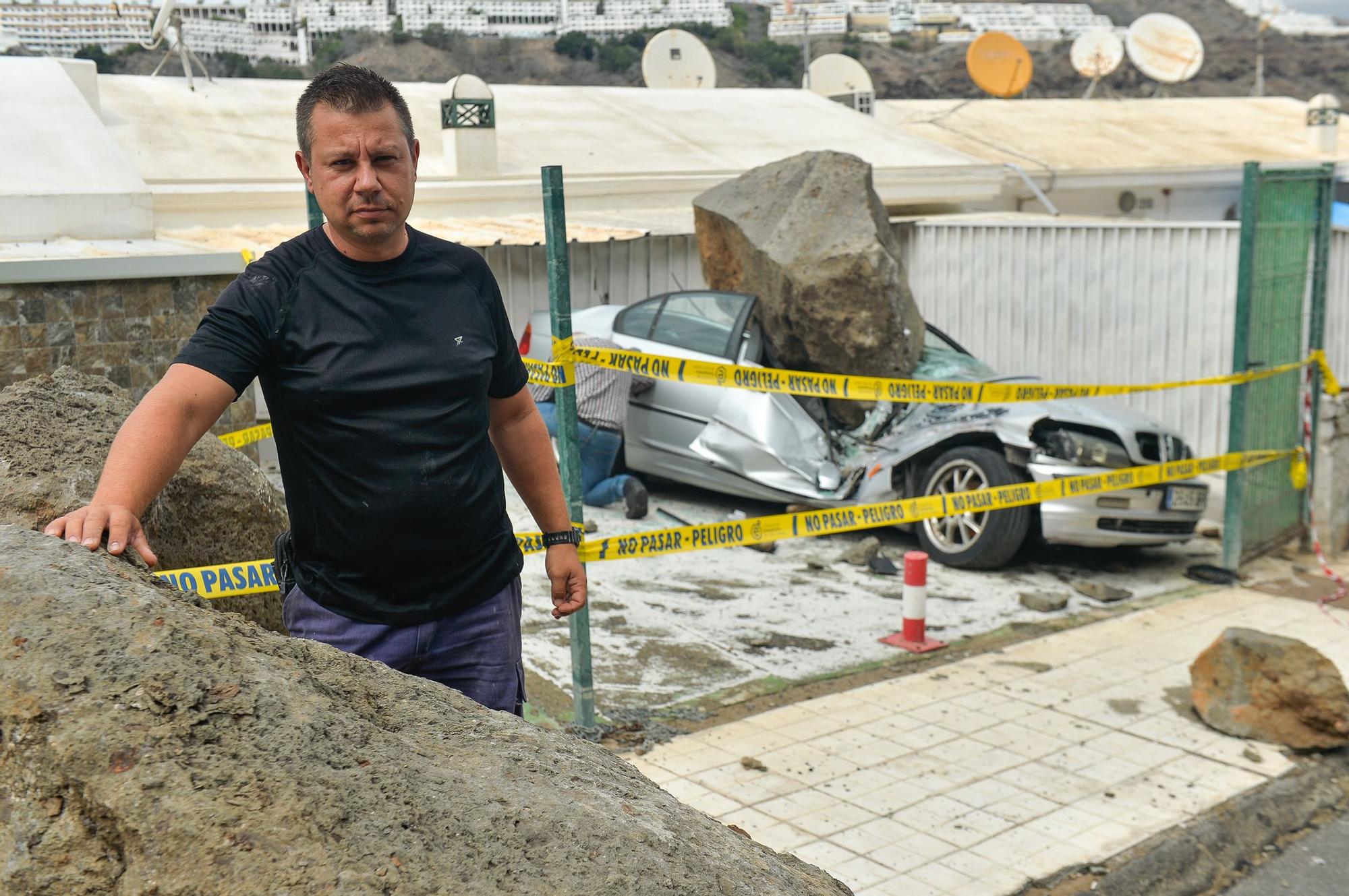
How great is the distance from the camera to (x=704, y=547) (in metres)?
5.82

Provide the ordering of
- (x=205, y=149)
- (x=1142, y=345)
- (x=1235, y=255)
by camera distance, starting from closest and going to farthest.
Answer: (x=1235, y=255)
(x=1142, y=345)
(x=205, y=149)

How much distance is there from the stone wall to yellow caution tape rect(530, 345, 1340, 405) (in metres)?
2.19

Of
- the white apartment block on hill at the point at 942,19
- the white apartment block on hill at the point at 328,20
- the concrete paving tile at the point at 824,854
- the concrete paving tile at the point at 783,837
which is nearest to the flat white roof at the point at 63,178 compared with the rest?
the concrete paving tile at the point at 783,837

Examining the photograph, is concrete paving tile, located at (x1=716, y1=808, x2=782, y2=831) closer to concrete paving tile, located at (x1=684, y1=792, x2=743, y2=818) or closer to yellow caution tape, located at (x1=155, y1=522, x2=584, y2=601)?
concrete paving tile, located at (x1=684, y1=792, x2=743, y2=818)

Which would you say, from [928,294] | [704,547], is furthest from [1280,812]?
[928,294]

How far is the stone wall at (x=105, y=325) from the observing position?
6.85m

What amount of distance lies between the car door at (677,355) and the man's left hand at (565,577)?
5748mm

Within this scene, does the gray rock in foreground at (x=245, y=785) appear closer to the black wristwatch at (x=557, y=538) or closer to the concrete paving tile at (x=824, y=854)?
the black wristwatch at (x=557, y=538)

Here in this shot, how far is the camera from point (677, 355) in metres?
9.16

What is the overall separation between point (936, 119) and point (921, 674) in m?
18.7

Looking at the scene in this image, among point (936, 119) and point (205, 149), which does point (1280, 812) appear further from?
point (936, 119)

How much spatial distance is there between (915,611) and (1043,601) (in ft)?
3.88

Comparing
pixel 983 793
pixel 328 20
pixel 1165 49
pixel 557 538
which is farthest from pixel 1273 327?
A: pixel 328 20

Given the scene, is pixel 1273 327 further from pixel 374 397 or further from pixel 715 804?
pixel 374 397
